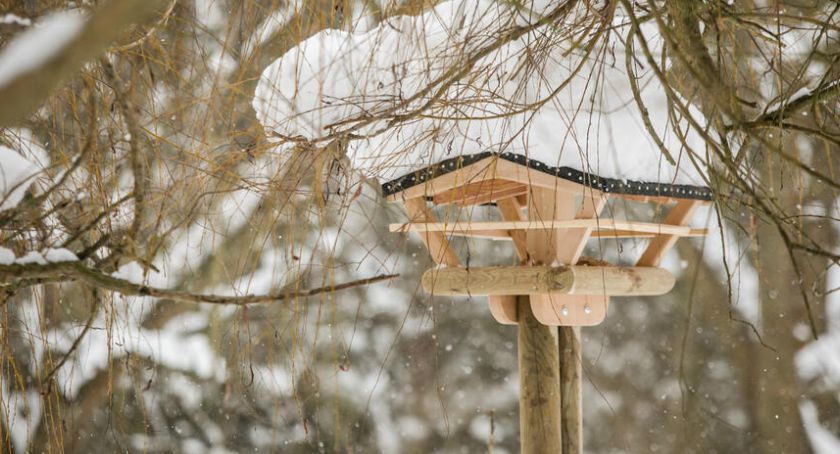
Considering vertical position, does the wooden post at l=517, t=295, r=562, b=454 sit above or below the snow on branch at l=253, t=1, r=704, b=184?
below

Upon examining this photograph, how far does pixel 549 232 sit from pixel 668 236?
14.3 inches

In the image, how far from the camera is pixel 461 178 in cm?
149

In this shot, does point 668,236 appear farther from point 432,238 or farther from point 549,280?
point 432,238

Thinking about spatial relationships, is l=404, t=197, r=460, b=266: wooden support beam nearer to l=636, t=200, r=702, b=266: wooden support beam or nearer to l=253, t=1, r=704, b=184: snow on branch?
l=253, t=1, r=704, b=184: snow on branch

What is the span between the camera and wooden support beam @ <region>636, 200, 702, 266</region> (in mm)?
1791

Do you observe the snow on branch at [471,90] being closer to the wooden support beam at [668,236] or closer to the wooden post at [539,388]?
the wooden support beam at [668,236]

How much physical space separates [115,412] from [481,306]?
5.23ft

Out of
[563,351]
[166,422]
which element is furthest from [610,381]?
[166,422]

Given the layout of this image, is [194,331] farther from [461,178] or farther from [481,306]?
[461,178]

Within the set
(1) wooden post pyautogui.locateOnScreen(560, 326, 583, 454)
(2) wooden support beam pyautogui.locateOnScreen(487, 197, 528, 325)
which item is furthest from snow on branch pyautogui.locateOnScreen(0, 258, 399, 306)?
(1) wooden post pyautogui.locateOnScreen(560, 326, 583, 454)

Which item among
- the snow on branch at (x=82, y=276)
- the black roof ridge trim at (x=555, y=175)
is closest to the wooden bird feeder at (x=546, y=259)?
the black roof ridge trim at (x=555, y=175)

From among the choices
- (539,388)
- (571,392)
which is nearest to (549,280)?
(539,388)

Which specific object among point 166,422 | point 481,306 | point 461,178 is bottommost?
point 166,422

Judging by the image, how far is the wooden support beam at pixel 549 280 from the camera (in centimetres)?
160
